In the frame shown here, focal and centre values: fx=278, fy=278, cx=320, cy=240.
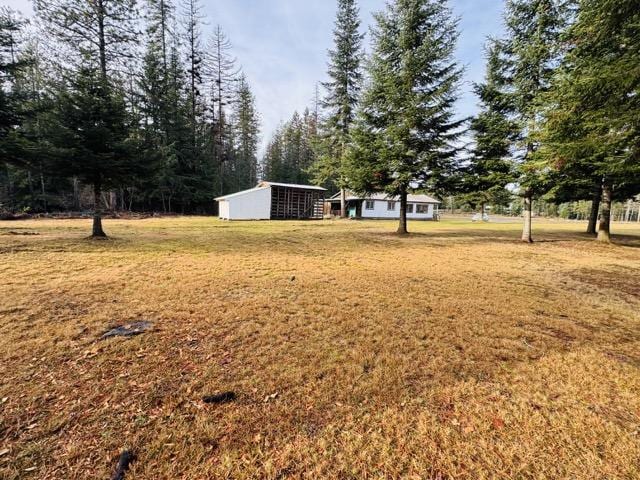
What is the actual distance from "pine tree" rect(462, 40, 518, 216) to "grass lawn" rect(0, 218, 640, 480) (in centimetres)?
868

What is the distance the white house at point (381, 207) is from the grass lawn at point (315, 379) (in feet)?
91.9

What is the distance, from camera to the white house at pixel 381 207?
1337 inches

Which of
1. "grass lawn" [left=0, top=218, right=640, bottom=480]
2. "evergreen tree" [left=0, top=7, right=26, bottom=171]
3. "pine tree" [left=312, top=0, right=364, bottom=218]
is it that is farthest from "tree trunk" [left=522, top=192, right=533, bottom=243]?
"evergreen tree" [left=0, top=7, right=26, bottom=171]

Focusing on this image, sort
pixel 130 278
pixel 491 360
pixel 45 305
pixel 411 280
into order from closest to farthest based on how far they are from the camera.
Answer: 1. pixel 491 360
2. pixel 45 305
3. pixel 130 278
4. pixel 411 280

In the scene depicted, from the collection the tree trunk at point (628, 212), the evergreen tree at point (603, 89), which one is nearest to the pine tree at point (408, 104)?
the evergreen tree at point (603, 89)

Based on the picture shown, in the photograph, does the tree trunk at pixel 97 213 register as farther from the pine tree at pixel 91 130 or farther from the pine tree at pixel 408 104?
the pine tree at pixel 408 104

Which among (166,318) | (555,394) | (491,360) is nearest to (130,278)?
(166,318)

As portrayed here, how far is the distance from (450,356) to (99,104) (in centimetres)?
1249

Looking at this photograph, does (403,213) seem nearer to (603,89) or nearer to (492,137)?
(492,137)

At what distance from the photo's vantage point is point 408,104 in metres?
13.1

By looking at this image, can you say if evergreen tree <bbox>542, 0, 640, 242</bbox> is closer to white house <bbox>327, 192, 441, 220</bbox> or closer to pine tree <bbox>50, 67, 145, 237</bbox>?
pine tree <bbox>50, 67, 145, 237</bbox>

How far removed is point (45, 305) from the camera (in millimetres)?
4121

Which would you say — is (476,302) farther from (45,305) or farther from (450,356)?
(45,305)

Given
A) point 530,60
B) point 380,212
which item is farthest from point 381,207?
point 530,60
